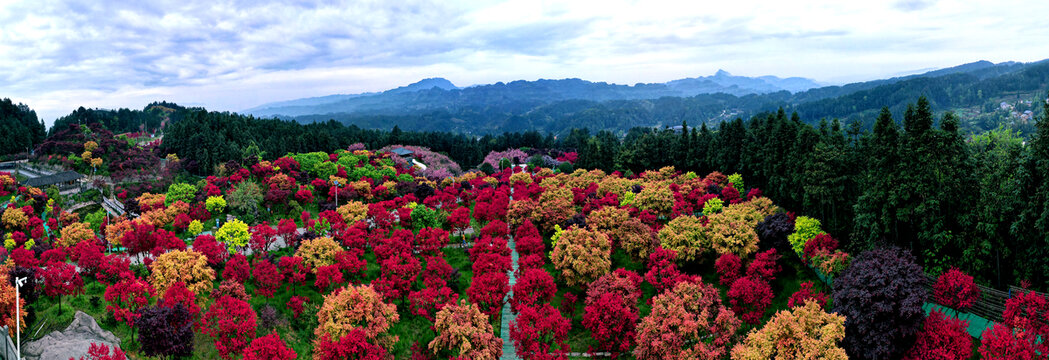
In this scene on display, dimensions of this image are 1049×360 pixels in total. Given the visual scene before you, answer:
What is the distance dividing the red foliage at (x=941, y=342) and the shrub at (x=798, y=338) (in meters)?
2.59

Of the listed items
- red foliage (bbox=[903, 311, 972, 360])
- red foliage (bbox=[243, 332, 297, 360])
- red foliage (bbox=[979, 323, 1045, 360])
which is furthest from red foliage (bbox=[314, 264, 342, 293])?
red foliage (bbox=[979, 323, 1045, 360])

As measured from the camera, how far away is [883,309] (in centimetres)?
1923

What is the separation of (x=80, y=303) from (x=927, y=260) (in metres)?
40.3

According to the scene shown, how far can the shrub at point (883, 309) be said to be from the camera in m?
19.3

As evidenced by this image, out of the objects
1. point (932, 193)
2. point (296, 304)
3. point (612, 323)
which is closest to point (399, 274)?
point (296, 304)

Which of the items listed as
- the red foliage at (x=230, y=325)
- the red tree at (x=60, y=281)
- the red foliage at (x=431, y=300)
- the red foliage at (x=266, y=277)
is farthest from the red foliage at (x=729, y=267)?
the red tree at (x=60, y=281)

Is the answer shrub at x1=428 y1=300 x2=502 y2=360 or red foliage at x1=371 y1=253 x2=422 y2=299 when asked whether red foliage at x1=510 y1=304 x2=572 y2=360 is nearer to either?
shrub at x1=428 y1=300 x2=502 y2=360

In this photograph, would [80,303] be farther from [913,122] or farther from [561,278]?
[913,122]

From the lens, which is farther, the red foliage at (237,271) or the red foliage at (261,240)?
the red foliage at (261,240)

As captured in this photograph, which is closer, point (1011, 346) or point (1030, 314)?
point (1011, 346)

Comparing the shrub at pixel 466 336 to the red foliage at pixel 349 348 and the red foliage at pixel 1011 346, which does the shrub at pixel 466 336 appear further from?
the red foliage at pixel 1011 346

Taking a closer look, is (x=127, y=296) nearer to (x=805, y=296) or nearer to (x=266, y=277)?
(x=266, y=277)

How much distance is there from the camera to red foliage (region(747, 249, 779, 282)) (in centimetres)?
2753

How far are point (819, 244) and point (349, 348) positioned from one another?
2349cm
